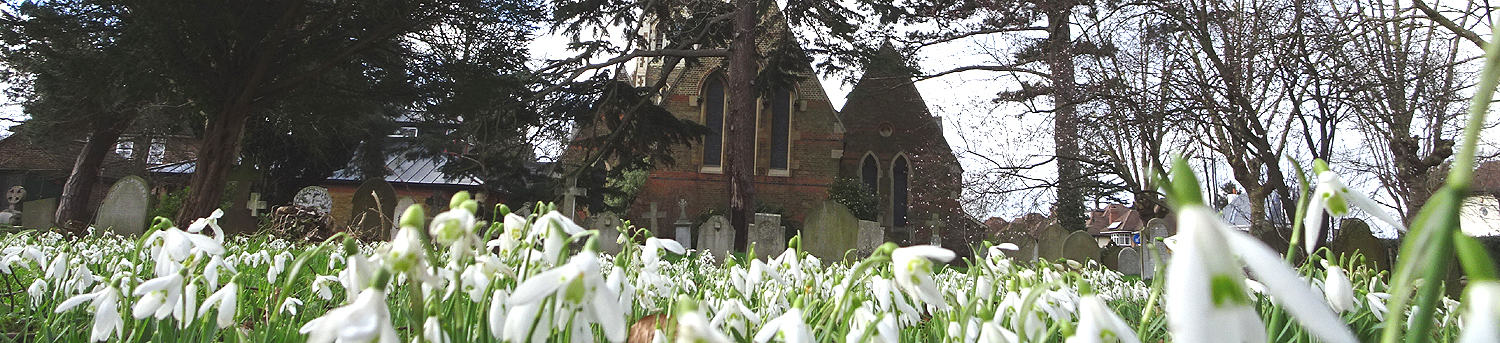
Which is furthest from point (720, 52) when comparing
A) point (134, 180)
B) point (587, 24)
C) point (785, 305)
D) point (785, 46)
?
point (785, 305)

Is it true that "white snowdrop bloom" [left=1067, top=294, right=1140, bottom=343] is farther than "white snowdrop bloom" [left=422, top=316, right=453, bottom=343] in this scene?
No

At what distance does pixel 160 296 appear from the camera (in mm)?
1604

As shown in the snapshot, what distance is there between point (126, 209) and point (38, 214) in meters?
3.52

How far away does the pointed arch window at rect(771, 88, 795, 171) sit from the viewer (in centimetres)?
2484

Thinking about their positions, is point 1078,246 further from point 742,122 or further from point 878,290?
point 878,290

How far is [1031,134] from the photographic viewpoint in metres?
→ 13.1

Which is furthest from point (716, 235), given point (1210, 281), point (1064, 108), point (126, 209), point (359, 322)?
point (1210, 281)

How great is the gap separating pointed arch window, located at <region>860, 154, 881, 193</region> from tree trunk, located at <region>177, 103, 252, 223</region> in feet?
58.8

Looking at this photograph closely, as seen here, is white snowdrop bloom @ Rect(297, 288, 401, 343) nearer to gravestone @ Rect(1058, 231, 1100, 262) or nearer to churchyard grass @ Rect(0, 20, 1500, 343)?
churchyard grass @ Rect(0, 20, 1500, 343)

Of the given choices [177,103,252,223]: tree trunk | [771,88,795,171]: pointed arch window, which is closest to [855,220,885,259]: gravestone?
[177,103,252,223]: tree trunk

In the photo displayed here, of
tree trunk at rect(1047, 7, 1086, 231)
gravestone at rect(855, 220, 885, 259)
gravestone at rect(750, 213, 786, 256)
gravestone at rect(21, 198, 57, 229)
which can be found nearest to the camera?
gravestone at rect(855, 220, 885, 259)

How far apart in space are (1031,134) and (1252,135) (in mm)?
5026

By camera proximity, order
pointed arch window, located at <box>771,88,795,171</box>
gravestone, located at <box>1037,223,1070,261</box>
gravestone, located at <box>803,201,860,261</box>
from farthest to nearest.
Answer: pointed arch window, located at <box>771,88,795,171</box>, gravestone, located at <box>1037,223,1070,261</box>, gravestone, located at <box>803,201,860,261</box>

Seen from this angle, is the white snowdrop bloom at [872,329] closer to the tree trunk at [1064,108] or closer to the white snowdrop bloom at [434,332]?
the white snowdrop bloom at [434,332]
